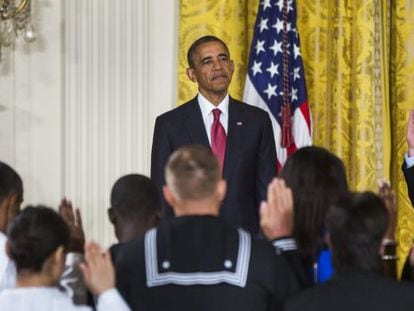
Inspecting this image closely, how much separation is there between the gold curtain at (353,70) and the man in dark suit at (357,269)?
3.32m

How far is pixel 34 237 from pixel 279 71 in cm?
339

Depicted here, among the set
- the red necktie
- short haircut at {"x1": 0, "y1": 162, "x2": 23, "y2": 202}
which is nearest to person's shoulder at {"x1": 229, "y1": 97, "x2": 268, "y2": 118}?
the red necktie

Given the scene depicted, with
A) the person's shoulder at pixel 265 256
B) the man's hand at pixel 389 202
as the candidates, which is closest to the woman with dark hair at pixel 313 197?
the man's hand at pixel 389 202

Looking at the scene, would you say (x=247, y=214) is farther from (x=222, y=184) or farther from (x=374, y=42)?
(x=222, y=184)

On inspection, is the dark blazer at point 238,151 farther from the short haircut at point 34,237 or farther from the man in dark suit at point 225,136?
the short haircut at point 34,237

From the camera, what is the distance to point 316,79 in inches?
265

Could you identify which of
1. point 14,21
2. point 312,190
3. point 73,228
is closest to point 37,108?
point 14,21

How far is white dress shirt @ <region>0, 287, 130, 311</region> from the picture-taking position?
3.30 meters

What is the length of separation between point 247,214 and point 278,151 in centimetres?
88

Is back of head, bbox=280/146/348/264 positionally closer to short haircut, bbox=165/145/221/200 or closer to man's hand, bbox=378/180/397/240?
man's hand, bbox=378/180/397/240

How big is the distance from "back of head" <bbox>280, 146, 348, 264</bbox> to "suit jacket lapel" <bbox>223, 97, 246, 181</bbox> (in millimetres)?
1840

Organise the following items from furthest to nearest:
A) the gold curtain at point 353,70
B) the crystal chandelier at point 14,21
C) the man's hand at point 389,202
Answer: the gold curtain at point 353,70
the crystal chandelier at point 14,21
the man's hand at point 389,202

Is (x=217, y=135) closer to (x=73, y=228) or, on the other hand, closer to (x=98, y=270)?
(x=73, y=228)

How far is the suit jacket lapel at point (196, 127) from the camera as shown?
5.71 meters
